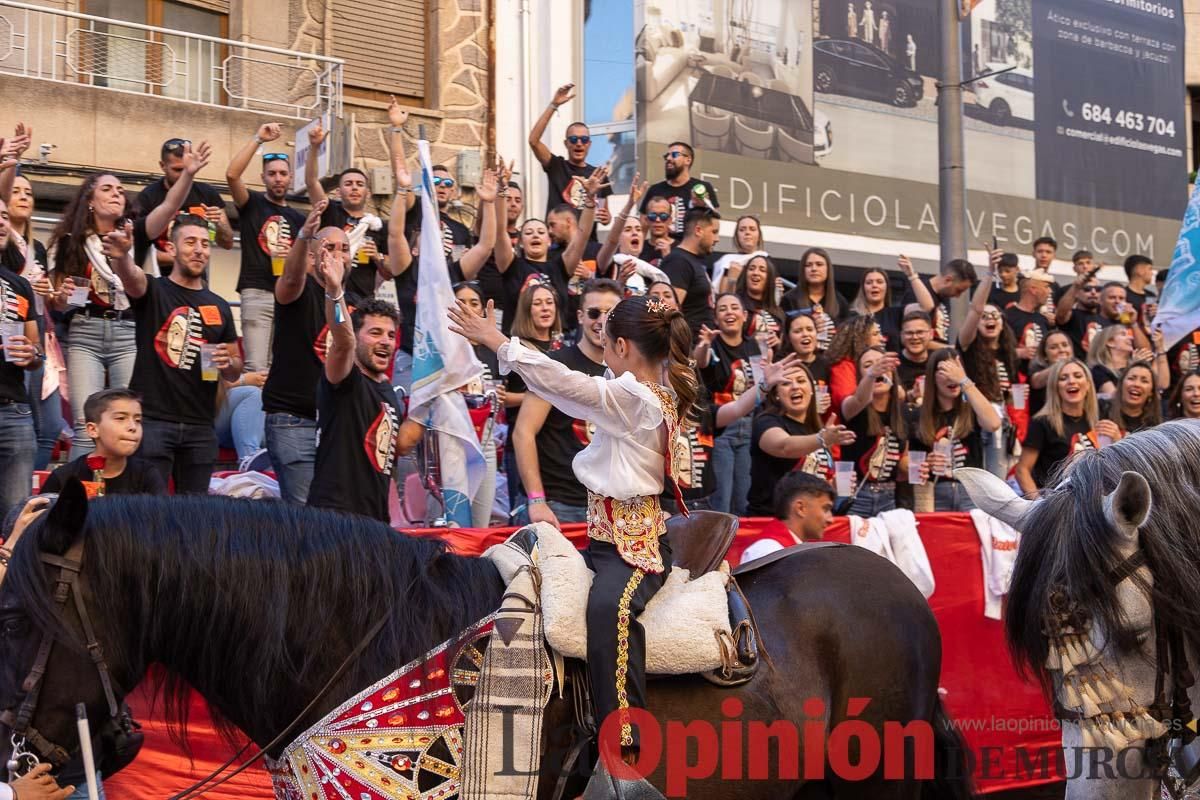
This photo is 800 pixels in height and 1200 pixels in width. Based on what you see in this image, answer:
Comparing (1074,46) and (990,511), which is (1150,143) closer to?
(1074,46)

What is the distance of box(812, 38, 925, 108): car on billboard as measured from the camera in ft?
66.0

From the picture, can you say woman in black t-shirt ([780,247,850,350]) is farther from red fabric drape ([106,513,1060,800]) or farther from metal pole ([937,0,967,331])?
red fabric drape ([106,513,1060,800])

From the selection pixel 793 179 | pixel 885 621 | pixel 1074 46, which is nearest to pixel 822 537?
pixel 885 621

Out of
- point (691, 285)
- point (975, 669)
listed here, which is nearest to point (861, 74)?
point (691, 285)

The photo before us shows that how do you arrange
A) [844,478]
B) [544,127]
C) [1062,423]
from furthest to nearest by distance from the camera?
[544,127] → [1062,423] → [844,478]

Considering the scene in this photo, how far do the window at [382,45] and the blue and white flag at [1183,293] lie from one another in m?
10.2

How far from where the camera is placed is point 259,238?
10242 mm

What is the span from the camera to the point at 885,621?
16.4ft

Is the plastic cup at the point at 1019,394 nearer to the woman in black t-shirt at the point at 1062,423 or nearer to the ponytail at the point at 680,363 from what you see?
the woman in black t-shirt at the point at 1062,423

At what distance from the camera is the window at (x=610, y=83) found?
1748 cm

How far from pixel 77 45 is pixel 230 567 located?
37.9 ft

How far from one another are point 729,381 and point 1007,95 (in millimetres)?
14837

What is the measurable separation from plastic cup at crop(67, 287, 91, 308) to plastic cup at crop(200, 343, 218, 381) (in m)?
0.80

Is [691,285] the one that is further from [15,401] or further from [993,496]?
[993,496]
